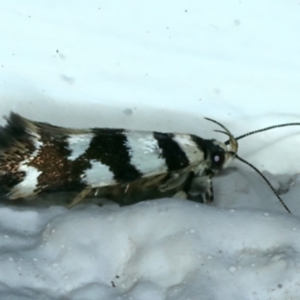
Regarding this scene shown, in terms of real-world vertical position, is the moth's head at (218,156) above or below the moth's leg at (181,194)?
above

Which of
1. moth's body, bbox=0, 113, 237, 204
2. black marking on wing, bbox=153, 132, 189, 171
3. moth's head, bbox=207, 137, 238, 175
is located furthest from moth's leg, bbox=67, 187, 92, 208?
moth's head, bbox=207, 137, 238, 175

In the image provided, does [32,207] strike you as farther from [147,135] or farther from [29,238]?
[147,135]

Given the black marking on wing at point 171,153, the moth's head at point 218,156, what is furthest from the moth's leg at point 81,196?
the moth's head at point 218,156

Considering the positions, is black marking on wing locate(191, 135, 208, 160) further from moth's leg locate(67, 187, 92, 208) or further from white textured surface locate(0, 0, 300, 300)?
moth's leg locate(67, 187, 92, 208)

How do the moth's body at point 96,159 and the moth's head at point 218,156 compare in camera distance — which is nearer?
the moth's body at point 96,159

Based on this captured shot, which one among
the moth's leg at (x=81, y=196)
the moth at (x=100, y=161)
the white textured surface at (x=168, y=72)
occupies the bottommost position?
the moth's leg at (x=81, y=196)

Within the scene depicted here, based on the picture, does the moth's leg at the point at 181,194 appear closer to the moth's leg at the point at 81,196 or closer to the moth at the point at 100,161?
the moth at the point at 100,161

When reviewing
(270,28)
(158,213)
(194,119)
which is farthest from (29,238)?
(270,28)
